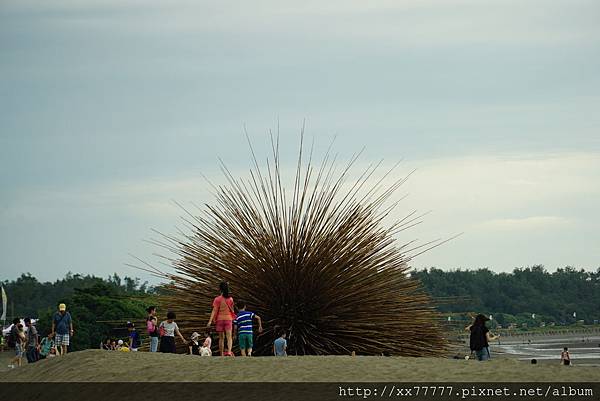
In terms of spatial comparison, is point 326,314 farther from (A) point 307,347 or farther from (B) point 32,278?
(B) point 32,278

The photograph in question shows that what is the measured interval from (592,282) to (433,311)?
17131 centimetres

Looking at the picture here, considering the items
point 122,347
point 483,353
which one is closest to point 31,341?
point 122,347

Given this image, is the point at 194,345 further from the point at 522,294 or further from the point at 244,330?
the point at 522,294

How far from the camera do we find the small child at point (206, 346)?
15.9 metres

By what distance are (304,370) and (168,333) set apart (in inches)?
170

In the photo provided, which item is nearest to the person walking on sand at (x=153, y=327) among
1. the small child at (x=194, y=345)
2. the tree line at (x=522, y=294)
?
the small child at (x=194, y=345)

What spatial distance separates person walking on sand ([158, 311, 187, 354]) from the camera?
16094 millimetres

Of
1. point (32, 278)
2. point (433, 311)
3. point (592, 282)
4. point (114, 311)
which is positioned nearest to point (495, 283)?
point (592, 282)

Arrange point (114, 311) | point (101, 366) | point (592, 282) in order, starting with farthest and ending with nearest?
point (592, 282) → point (114, 311) → point (101, 366)


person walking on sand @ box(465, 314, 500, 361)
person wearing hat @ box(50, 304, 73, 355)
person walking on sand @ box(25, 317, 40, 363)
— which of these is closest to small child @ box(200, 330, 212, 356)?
person wearing hat @ box(50, 304, 73, 355)

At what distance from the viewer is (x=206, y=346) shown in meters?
16.3

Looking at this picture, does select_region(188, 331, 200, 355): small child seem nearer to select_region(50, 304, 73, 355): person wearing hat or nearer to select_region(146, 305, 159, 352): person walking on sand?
select_region(146, 305, 159, 352): person walking on sand

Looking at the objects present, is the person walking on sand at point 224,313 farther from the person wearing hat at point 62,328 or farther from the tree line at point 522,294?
the tree line at point 522,294

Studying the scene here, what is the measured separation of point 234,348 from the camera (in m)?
16.7
